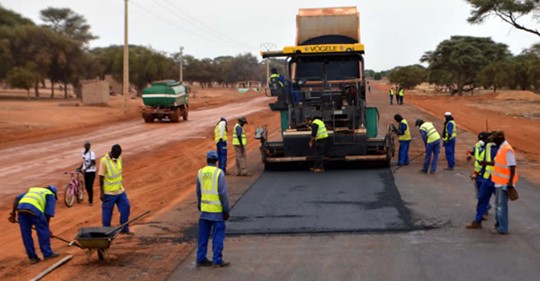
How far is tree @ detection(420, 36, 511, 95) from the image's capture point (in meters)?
71.9

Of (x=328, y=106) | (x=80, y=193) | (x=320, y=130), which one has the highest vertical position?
(x=328, y=106)

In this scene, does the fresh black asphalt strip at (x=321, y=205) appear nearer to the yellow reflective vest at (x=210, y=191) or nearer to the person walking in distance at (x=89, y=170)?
the yellow reflective vest at (x=210, y=191)

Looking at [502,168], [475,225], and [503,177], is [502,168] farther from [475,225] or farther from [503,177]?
[475,225]

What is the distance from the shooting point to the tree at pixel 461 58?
236ft

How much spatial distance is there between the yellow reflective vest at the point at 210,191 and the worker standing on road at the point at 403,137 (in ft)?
33.7

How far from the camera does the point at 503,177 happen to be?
9.53m

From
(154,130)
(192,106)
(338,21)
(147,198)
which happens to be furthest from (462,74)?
(147,198)

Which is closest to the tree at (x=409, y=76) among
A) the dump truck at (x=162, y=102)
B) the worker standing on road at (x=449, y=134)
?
the dump truck at (x=162, y=102)

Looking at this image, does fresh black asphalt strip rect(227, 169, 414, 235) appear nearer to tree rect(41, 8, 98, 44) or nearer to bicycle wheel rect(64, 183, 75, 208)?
bicycle wheel rect(64, 183, 75, 208)

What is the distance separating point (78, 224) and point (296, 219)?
433cm

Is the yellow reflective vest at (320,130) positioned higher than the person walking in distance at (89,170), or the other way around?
the yellow reflective vest at (320,130)

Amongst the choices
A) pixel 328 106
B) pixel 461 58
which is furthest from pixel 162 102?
Result: pixel 461 58

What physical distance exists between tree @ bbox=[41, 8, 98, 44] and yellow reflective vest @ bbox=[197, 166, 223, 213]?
81.1 meters

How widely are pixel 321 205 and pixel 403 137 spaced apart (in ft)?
20.7
